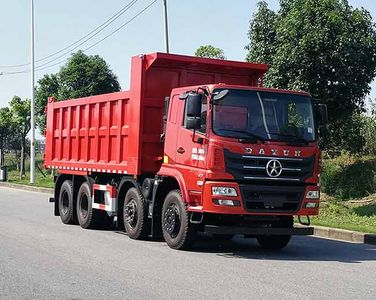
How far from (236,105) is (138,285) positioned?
3591mm

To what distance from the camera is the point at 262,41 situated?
58.8 ft

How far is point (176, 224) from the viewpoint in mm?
10477

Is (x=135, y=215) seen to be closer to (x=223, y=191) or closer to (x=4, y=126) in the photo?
(x=223, y=191)

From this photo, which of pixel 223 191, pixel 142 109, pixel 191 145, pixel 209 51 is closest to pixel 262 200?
pixel 223 191

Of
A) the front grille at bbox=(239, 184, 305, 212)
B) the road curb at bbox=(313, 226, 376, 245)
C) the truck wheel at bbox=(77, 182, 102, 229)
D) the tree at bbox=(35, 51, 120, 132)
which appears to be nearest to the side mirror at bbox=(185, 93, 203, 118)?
the front grille at bbox=(239, 184, 305, 212)

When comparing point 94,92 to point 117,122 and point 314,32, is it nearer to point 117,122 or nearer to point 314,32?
point 314,32

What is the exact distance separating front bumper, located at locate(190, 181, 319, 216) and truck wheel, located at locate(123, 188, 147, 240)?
6.00 feet

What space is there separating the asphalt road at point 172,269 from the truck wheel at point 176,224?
231 millimetres

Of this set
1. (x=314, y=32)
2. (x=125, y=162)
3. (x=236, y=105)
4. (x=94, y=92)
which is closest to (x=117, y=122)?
(x=125, y=162)

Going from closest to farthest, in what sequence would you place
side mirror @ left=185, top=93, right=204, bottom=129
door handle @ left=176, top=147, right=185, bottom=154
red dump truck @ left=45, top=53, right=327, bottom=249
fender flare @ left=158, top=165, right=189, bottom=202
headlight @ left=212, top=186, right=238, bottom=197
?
headlight @ left=212, top=186, right=238, bottom=197 → red dump truck @ left=45, top=53, right=327, bottom=249 → side mirror @ left=185, top=93, right=204, bottom=129 → fender flare @ left=158, top=165, right=189, bottom=202 → door handle @ left=176, top=147, right=185, bottom=154

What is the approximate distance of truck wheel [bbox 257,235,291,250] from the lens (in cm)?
1118

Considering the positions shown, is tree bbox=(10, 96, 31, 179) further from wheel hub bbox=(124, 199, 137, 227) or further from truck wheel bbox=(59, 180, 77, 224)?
wheel hub bbox=(124, 199, 137, 227)

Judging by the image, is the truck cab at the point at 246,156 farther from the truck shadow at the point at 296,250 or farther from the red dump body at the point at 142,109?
the red dump body at the point at 142,109

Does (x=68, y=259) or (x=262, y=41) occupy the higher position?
(x=262, y=41)
